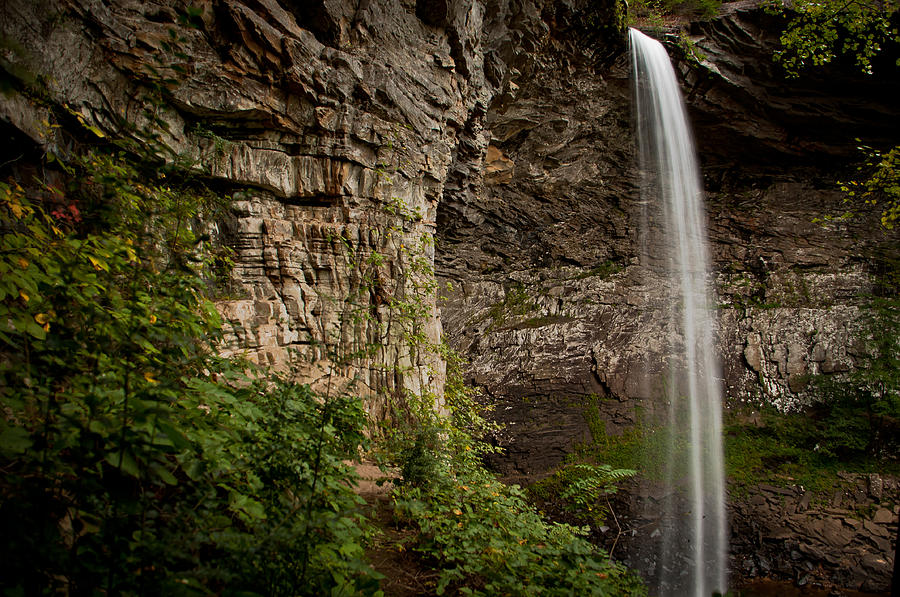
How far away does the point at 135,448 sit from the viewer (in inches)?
52.2

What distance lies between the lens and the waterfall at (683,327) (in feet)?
26.5

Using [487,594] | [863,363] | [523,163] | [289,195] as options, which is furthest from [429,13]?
[863,363]

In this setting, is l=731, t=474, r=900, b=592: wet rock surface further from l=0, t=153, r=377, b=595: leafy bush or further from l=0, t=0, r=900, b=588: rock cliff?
l=0, t=153, r=377, b=595: leafy bush

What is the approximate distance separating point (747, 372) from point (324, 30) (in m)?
12.6

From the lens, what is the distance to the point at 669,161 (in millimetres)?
11961

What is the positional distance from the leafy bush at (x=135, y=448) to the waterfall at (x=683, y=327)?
8307 millimetres

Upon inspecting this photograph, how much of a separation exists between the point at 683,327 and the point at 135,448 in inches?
518

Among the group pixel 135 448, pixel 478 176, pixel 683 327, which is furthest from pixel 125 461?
pixel 683 327

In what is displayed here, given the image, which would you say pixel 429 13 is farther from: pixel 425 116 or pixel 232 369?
pixel 232 369

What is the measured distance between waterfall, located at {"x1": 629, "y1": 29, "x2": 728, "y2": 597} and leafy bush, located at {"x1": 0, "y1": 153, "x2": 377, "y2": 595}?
831 centimetres

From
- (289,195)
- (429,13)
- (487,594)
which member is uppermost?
(429,13)

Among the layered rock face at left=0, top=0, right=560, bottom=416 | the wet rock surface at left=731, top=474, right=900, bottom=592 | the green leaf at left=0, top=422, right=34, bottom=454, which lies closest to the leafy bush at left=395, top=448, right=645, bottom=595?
the layered rock face at left=0, top=0, right=560, bottom=416

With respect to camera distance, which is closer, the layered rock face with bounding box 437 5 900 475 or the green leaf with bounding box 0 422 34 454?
the green leaf with bounding box 0 422 34 454

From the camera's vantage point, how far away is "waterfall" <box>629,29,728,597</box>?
26.5ft
